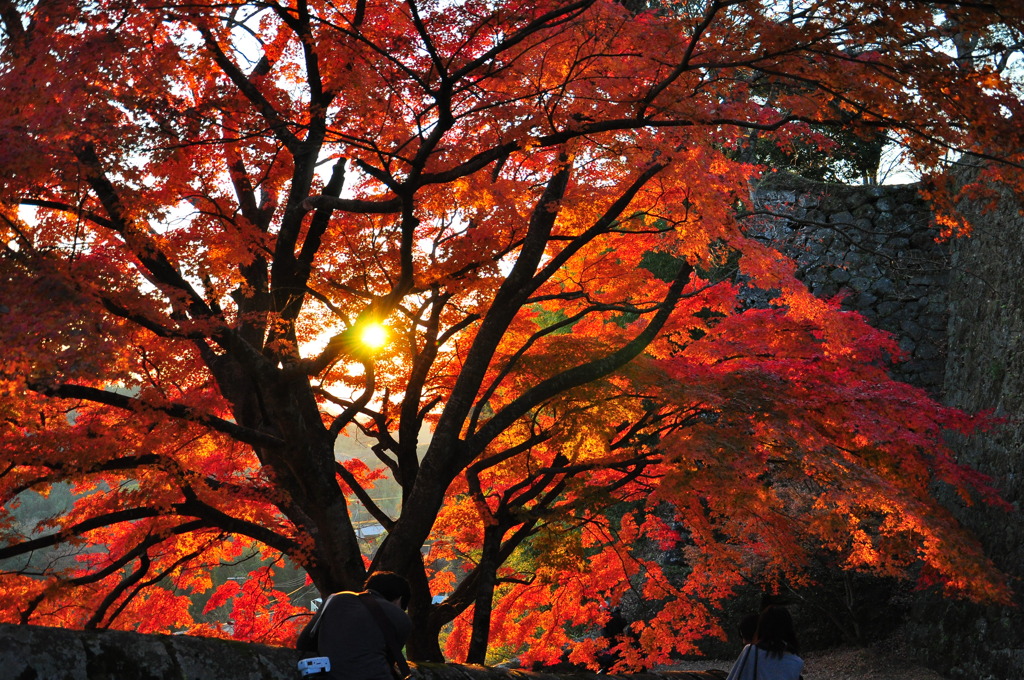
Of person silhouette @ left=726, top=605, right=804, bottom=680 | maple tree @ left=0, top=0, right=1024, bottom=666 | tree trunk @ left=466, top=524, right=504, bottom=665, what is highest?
maple tree @ left=0, top=0, right=1024, bottom=666

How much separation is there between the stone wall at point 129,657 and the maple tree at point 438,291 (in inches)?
73.3

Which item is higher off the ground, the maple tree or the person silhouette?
the maple tree

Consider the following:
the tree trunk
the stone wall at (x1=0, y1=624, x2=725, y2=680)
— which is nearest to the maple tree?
the tree trunk

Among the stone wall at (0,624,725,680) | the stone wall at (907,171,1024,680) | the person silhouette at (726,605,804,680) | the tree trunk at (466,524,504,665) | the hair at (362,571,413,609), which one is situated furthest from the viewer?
the stone wall at (907,171,1024,680)

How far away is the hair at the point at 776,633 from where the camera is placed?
4668mm

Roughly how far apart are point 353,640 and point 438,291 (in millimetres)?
5204

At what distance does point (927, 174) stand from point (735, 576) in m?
7.99

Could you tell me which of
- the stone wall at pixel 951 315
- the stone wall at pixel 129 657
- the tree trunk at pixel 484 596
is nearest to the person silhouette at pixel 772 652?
the stone wall at pixel 129 657

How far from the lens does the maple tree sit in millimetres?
5934

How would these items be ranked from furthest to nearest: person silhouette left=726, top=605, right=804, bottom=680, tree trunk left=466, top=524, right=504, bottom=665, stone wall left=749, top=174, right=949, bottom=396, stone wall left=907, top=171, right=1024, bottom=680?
1. stone wall left=749, top=174, right=949, bottom=396
2. stone wall left=907, top=171, right=1024, bottom=680
3. tree trunk left=466, top=524, right=504, bottom=665
4. person silhouette left=726, top=605, right=804, bottom=680

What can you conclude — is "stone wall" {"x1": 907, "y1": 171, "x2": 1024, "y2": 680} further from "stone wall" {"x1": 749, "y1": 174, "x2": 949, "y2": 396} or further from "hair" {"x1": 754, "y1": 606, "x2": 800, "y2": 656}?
"hair" {"x1": 754, "y1": 606, "x2": 800, "y2": 656}

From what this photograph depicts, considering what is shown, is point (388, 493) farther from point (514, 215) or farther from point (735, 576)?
point (514, 215)

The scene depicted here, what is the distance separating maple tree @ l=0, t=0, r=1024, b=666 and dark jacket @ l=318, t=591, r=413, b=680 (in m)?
2.40

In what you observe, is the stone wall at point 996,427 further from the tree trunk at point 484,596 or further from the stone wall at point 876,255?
the tree trunk at point 484,596
